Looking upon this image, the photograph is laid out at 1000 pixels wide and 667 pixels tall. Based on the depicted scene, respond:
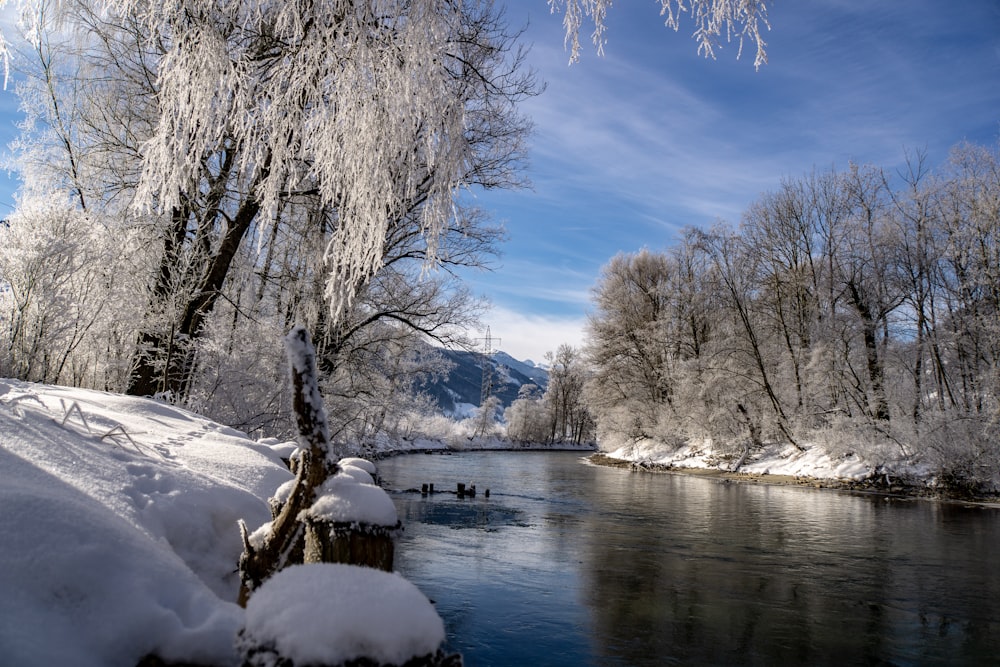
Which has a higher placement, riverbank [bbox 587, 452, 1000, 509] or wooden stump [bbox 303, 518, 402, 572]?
wooden stump [bbox 303, 518, 402, 572]

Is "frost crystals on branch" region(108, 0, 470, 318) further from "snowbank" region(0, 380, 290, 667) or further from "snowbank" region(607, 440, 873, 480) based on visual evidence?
"snowbank" region(607, 440, 873, 480)

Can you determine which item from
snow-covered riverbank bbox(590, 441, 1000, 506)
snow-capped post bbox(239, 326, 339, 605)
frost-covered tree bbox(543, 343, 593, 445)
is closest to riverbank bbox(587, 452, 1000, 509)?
snow-covered riverbank bbox(590, 441, 1000, 506)

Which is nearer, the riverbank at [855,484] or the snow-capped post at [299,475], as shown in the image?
the snow-capped post at [299,475]

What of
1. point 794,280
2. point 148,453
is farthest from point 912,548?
point 794,280

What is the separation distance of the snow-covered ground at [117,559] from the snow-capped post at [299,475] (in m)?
0.27

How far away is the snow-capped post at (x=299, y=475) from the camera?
7.75 feet

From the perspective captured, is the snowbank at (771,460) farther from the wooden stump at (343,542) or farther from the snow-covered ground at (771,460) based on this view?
the wooden stump at (343,542)

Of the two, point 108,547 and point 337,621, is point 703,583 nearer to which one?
point 108,547

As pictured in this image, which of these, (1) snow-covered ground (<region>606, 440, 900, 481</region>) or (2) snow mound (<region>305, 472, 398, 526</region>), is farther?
(1) snow-covered ground (<region>606, 440, 900, 481</region>)

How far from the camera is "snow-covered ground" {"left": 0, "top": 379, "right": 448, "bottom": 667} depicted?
67.2 inches

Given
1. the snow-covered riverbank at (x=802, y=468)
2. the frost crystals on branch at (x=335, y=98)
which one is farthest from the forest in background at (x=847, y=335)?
the frost crystals on branch at (x=335, y=98)

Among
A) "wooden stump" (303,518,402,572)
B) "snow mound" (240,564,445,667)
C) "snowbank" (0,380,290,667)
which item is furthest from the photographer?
"wooden stump" (303,518,402,572)

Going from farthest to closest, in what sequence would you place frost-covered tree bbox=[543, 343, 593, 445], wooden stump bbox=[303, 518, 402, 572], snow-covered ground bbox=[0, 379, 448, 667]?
frost-covered tree bbox=[543, 343, 593, 445], wooden stump bbox=[303, 518, 402, 572], snow-covered ground bbox=[0, 379, 448, 667]

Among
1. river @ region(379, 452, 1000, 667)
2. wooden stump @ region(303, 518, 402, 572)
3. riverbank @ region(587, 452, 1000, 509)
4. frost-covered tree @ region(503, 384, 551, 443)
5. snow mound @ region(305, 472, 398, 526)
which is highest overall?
frost-covered tree @ region(503, 384, 551, 443)
